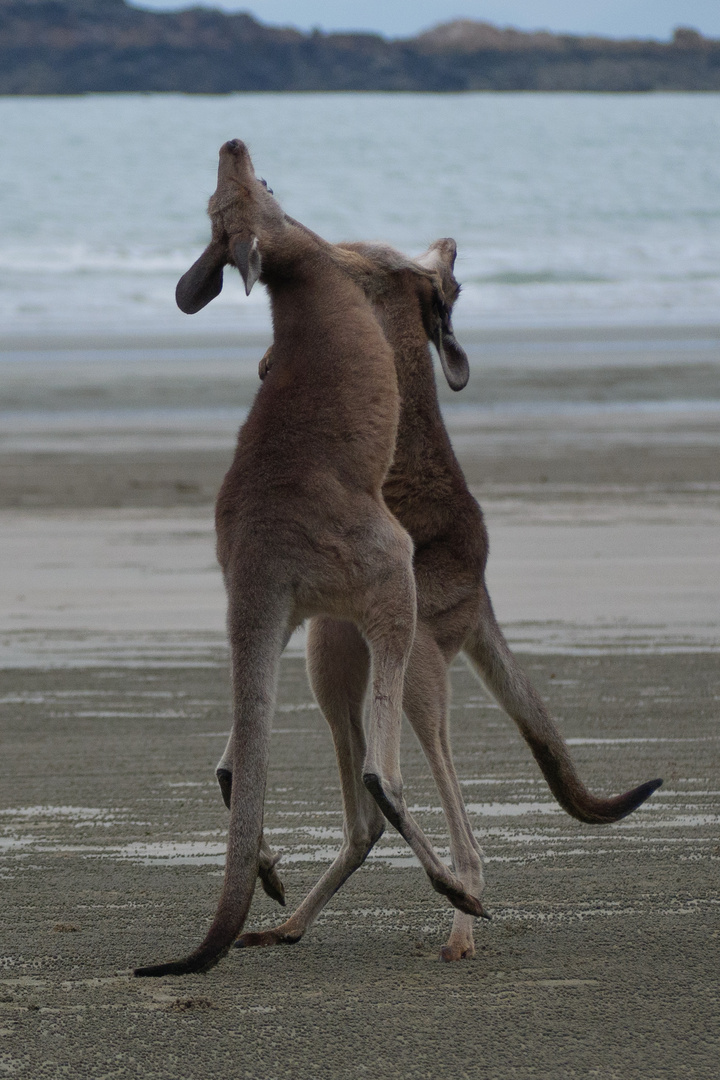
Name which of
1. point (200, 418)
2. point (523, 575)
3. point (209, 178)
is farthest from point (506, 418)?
point (209, 178)

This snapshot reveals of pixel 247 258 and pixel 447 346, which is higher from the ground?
pixel 247 258

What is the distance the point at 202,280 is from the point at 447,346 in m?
0.72

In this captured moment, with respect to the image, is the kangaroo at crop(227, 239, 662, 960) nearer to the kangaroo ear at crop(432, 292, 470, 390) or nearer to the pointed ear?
the kangaroo ear at crop(432, 292, 470, 390)

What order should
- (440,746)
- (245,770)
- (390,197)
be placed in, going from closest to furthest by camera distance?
(245,770)
(440,746)
(390,197)

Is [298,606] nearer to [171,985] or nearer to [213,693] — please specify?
[171,985]

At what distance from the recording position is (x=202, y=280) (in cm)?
348

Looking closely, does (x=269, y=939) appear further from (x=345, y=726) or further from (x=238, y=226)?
(x=238, y=226)

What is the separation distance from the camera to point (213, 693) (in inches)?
237

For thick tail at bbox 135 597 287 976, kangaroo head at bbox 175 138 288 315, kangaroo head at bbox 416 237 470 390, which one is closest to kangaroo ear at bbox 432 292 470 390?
kangaroo head at bbox 416 237 470 390

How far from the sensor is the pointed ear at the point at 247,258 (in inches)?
131

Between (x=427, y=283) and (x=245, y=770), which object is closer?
(x=245, y=770)

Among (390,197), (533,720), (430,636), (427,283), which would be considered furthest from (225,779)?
(390,197)

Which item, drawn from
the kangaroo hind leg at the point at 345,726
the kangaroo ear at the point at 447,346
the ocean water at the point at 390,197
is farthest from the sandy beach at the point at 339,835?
the ocean water at the point at 390,197

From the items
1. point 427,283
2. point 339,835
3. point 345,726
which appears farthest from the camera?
point 339,835
